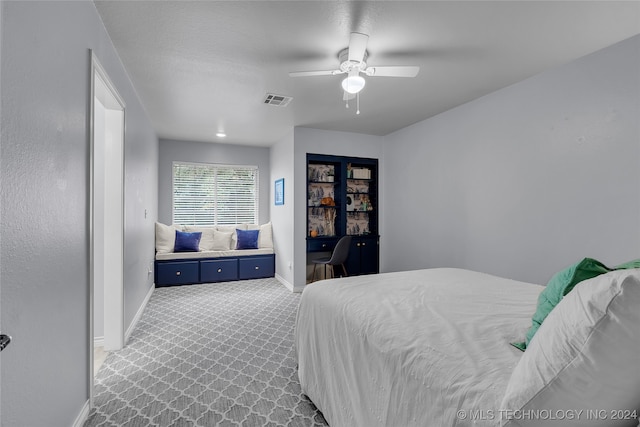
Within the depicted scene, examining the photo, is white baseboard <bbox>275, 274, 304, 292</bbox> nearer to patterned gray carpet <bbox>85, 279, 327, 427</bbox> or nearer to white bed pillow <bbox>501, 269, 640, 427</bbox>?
patterned gray carpet <bbox>85, 279, 327, 427</bbox>

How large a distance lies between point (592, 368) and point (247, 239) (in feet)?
18.0

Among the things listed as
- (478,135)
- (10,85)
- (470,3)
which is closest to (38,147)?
(10,85)

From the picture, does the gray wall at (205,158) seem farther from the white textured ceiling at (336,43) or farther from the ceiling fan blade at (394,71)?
the ceiling fan blade at (394,71)

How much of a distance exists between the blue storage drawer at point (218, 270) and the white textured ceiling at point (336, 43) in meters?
2.71

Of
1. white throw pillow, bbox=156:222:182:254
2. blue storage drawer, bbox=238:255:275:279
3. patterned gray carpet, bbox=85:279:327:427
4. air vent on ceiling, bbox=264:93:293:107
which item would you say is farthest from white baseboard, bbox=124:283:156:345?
air vent on ceiling, bbox=264:93:293:107

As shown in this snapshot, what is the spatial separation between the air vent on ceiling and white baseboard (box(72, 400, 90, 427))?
312 cm

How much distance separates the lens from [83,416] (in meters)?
1.81

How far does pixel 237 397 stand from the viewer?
206cm

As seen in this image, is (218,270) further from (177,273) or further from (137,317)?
(137,317)

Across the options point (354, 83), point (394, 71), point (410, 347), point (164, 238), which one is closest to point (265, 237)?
point (164, 238)

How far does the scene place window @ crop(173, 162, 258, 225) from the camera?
595cm

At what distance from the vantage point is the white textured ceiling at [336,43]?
6.59 ft

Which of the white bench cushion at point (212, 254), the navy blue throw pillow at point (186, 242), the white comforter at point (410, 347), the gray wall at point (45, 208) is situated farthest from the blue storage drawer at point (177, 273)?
the white comforter at point (410, 347)

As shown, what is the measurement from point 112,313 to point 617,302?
133 inches
